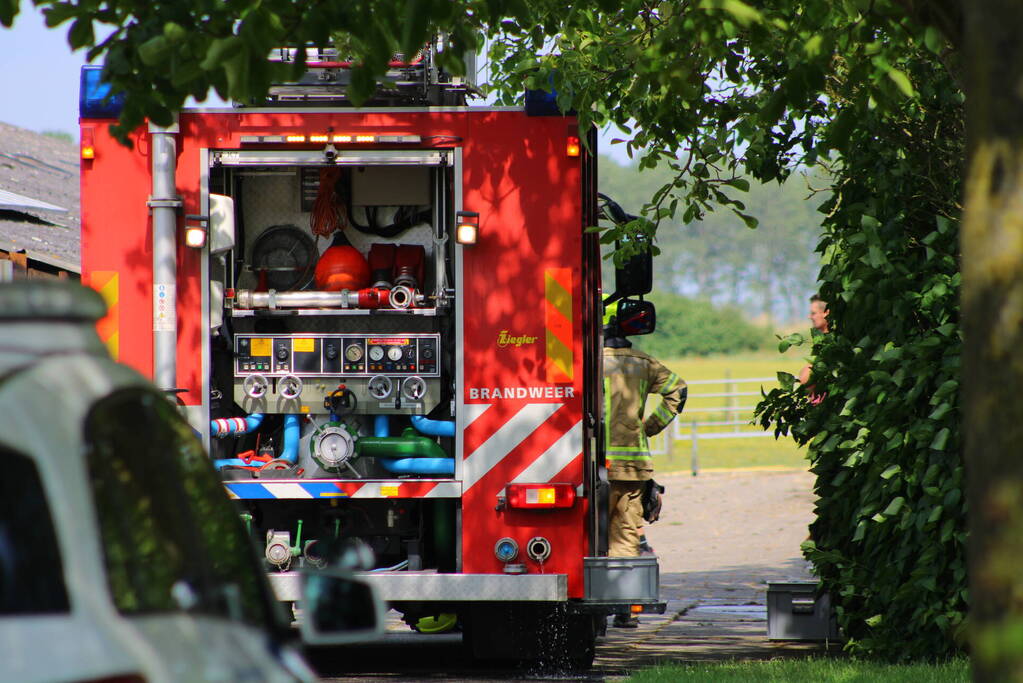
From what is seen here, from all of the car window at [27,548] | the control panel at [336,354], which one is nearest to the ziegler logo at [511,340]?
the control panel at [336,354]

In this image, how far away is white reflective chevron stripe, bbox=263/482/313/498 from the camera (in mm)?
7445

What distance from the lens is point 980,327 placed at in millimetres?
3041

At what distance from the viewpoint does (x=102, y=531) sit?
231 centimetres

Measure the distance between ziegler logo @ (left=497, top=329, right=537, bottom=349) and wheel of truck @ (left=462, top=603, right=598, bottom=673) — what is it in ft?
4.28

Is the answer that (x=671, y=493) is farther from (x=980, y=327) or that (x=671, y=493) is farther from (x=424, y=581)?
(x=980, y=327)

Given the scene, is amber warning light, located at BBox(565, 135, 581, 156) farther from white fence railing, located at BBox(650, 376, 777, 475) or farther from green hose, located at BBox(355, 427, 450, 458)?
white fence railing, located at BBox(650, 376, 777, 475)

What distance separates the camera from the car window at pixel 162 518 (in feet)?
7.80

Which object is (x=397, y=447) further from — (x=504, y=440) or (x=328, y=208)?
(x=328, y=208)

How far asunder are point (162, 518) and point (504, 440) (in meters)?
4.91

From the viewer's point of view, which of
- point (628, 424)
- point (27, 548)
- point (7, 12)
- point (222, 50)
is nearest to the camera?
point (27, 548)

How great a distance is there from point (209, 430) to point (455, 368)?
120 cm

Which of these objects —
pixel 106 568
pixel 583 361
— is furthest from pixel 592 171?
pixel 106 568

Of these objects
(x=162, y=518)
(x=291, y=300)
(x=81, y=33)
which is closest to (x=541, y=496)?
(x=291, y=300)

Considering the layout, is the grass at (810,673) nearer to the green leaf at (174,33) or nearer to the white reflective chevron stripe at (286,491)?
the white reflective chevron stripe at (286,491)
